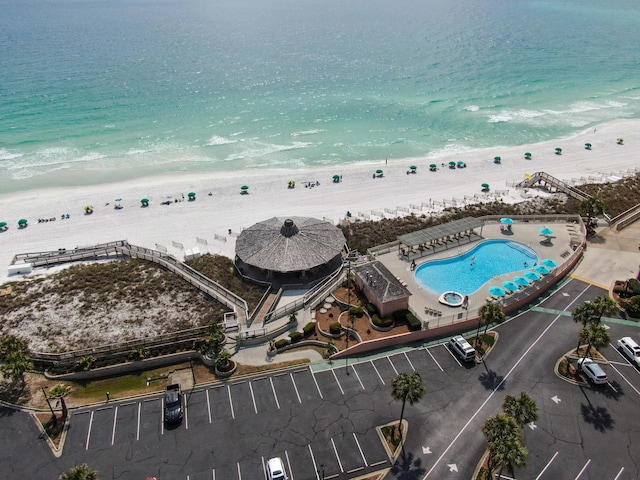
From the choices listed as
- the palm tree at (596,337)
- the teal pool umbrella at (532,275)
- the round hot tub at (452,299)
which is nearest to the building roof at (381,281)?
the round hot tub at (452,299)

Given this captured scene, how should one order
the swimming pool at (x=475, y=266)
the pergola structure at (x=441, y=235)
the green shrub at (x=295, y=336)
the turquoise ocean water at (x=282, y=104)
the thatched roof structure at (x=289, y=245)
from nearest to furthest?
the green shrub at (x=295, y=336)
the swimming pool at (x=475, y=266)
the thatched roof structure at (x=289, y=245)
the pergola structure at (x=441, y=235)
the turquoise ocean water at (x=282, y=104)

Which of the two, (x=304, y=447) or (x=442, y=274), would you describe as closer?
(x=304, y=447)

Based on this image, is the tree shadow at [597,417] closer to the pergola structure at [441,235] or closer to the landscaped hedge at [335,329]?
the landscaped hedge at [335,329]

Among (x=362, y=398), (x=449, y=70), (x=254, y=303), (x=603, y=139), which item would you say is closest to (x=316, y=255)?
(x=254, y=303)

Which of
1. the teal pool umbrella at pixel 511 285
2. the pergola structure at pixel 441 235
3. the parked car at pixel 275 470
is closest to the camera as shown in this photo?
the parked car at pixel 275 470

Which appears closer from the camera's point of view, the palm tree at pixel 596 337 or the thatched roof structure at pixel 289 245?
the palm tree at pixel 596 337

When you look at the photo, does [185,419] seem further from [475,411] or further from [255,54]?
[255,54]
